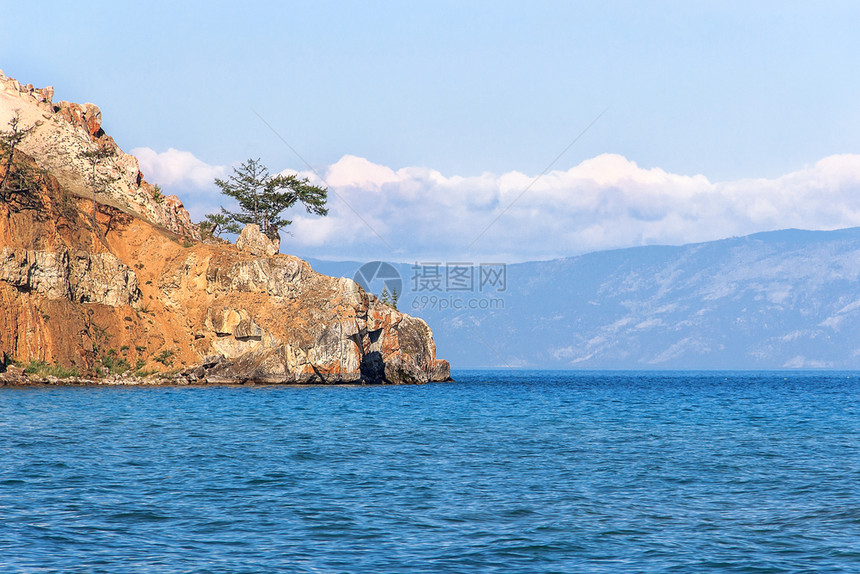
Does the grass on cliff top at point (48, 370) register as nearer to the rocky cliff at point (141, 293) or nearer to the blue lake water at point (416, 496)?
the rocky cliff at point (141, 293)

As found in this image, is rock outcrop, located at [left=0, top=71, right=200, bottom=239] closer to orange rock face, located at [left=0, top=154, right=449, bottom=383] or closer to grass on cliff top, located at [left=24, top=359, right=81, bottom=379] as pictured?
orange rock face, located at [left=0, top=154, right=449, bottom=383]

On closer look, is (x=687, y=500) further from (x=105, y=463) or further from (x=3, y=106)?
(x=3, y=106)

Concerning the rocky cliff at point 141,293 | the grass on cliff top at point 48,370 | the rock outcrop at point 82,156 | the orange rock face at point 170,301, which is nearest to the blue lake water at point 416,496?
the grass on cliff top at point 48,370

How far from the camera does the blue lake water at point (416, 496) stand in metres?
20.2

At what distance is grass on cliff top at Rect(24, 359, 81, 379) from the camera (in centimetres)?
8228

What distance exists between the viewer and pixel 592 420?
194 ft

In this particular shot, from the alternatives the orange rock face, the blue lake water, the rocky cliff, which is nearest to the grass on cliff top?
the rocky cliff

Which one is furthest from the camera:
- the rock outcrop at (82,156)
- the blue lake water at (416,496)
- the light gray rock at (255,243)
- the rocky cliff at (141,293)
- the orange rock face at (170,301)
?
the rock outcrop at (82,156)

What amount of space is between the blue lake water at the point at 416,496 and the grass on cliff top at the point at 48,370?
31149 millimetres

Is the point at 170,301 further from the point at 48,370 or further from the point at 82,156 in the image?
the point at 82,156

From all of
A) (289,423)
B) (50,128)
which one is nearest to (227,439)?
(289,423)

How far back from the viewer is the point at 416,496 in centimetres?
2780

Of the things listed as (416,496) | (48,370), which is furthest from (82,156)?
(416,496)

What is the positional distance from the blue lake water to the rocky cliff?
35287 millimetres
